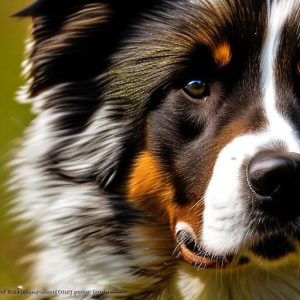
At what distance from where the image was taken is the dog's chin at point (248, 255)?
3.39m

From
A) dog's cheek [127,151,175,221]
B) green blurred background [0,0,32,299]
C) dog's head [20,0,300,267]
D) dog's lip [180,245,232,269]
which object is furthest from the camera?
green blurred background [0,0,32,299]

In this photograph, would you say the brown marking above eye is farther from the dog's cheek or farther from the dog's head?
the dog's cheek

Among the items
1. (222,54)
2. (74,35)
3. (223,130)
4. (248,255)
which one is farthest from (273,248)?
(74,35)

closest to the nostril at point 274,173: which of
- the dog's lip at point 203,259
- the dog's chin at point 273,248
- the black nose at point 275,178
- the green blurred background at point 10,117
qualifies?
the black nose at point 275,178

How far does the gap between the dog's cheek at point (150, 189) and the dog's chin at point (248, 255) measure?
0.57ft

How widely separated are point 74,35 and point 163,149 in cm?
60

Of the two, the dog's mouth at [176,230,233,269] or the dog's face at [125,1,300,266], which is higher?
the dog's face at [125,1,300,266]

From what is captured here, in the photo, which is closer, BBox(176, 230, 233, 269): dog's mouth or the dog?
the dog

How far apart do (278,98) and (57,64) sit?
0.93 metres

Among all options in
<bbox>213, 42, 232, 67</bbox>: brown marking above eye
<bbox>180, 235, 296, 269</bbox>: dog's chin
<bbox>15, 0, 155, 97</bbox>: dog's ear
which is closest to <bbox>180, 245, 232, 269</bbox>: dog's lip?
<bbox>180, 235, 296, 269</bbox>: dog's chin

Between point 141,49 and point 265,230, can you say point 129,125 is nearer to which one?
point 141,49

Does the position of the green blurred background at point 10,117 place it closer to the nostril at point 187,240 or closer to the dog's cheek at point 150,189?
the dog's cheek at point 150,189

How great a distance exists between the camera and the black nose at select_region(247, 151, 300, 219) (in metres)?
3.18

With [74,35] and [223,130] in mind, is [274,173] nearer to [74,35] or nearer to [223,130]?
[223,130]
